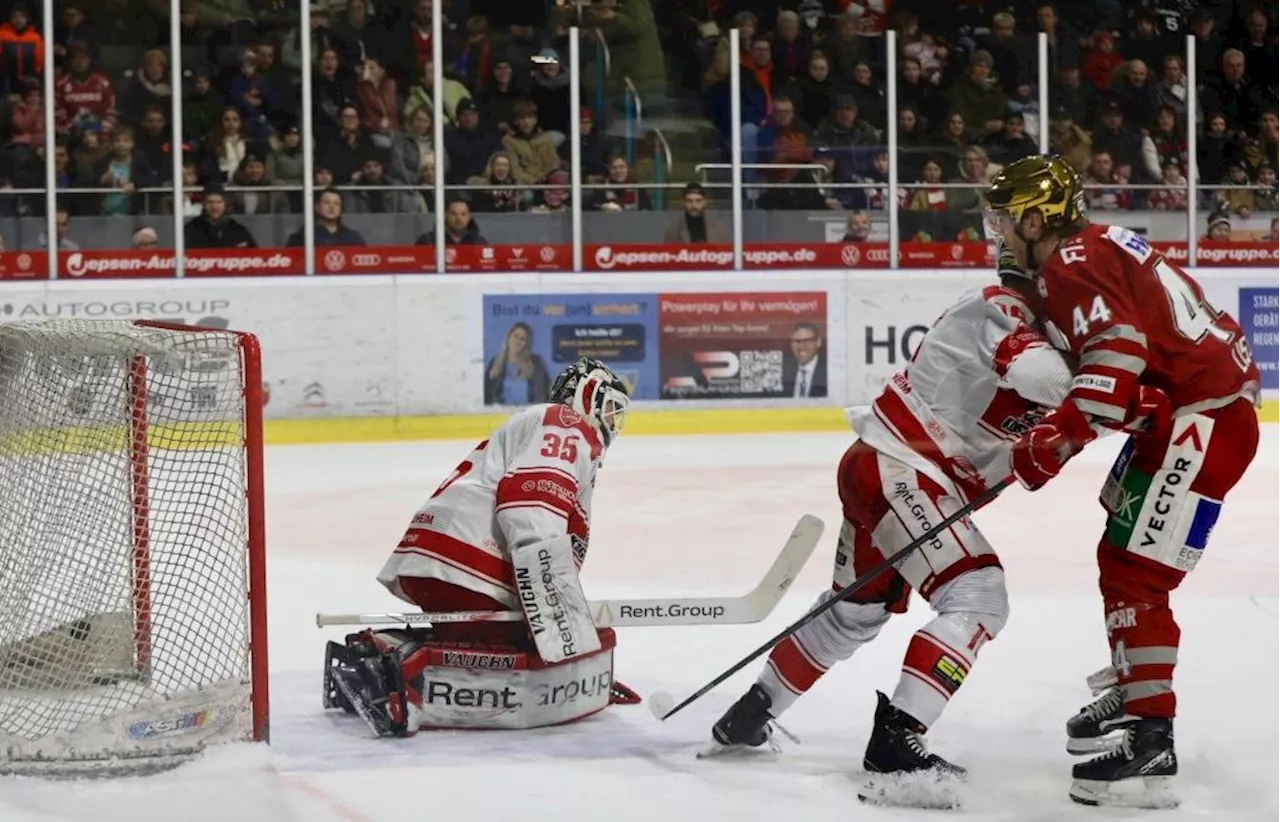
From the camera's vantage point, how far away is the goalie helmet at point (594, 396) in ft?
13.7

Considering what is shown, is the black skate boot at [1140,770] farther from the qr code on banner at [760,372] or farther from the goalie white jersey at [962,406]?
the qr code on banner at [760,372]

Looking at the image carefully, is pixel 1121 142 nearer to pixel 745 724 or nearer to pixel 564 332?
pixel 564 332

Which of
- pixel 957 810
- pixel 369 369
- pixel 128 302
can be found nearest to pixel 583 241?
pixel 369 369

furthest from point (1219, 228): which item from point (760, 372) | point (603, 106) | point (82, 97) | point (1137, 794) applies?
point (1137, 794)

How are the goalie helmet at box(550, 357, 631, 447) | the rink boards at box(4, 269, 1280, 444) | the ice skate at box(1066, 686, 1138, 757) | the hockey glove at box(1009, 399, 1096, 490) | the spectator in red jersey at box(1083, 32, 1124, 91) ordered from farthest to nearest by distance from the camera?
the spectator in red jersey at box(1083, 32, 1124, 91) < the rink boards at box(4, 269, 1280, 444) < the goalie helmet at box(550, 357, 631, 447) < the ice skate at box(1066, 686, 1138, 757) < the hockey glove at box(1009, 399, 1096, 490)

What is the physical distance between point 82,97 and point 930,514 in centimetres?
757

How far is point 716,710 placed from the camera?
422 centimetres

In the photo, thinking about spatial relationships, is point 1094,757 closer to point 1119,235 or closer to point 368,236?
point 1119,235

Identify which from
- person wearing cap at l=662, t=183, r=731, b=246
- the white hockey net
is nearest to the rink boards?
person wearing cap at l=662, t=183, r=731, b=246

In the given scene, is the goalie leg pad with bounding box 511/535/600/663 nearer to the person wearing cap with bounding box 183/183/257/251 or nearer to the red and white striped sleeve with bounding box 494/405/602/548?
the red and white striped sleeve with bounding box 494/405/602/548

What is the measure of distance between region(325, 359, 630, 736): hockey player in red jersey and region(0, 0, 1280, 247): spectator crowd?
5.87m

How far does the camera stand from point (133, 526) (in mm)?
3863

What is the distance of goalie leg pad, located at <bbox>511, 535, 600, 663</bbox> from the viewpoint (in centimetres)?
390

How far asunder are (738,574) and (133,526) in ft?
7.93
